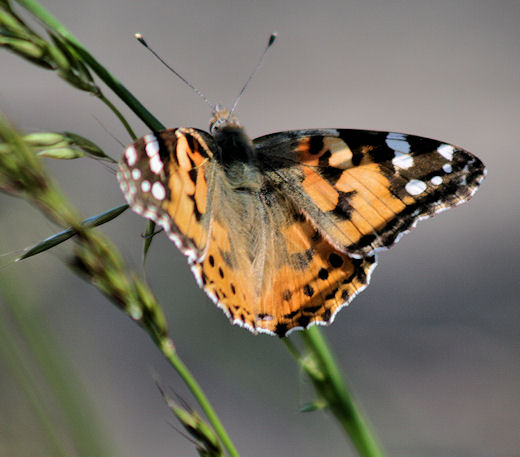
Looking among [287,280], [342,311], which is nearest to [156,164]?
[287,280]

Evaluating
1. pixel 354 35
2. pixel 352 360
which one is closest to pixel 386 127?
pixel 354 35

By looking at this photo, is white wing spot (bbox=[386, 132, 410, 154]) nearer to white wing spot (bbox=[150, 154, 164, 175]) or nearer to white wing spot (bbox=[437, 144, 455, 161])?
white wing spot (bbox=[437, 144, 455, 161])

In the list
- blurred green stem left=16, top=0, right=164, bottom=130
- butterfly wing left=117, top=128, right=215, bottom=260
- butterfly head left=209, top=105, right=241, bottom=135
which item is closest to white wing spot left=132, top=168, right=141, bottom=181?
butterfly wing left=117, top=128, right=215, bottom=260

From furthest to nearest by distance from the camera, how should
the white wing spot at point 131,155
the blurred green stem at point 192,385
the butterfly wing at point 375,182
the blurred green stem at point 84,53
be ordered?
the butterfly wing at point 375,182 < the white wing spot at point 131,155 < the blurred green stem at point 84,53 < the blurred green stem at point 192,385

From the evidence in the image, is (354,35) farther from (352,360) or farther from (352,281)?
(352,281)

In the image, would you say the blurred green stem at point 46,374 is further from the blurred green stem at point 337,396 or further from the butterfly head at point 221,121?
the butterfly head at point 221,121

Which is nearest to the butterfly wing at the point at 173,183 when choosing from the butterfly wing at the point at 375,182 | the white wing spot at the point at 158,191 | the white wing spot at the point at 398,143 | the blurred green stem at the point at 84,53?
the white wing spot at the point at 158,191
